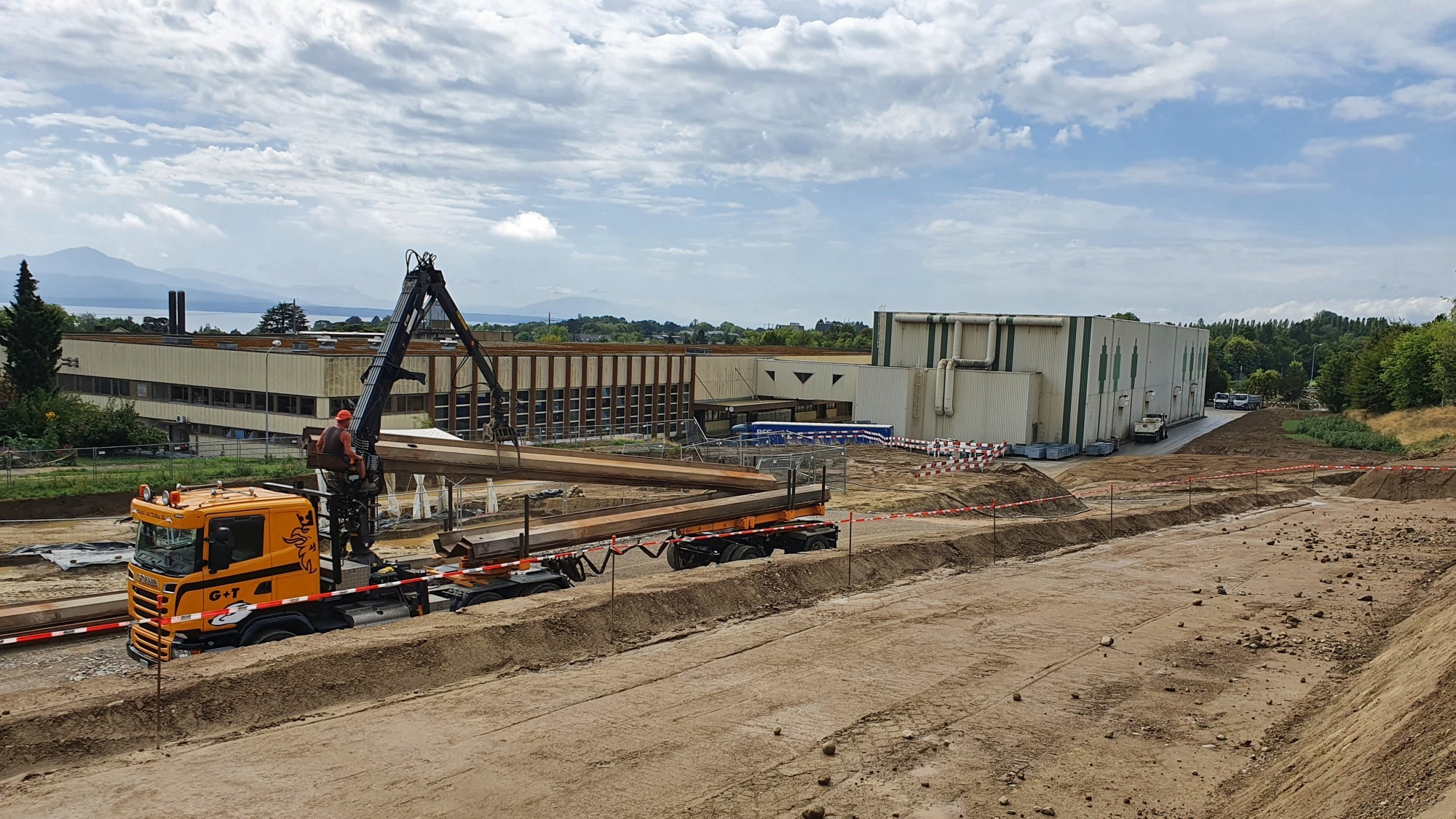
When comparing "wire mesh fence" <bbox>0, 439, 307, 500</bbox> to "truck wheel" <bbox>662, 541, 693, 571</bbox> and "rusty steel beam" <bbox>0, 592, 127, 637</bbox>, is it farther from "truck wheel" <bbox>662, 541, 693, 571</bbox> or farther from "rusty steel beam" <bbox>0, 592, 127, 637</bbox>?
"truck wheel" <bbox>662, 541, 693, 571</bbox>

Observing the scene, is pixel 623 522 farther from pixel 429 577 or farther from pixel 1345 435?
pixel 1345 435

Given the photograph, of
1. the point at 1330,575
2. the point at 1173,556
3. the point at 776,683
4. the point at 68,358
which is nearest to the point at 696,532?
the point at 776,683

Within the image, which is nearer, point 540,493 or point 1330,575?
point 1330,575

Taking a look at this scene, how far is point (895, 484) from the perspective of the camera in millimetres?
37969

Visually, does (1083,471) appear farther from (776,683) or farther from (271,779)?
(271,779)

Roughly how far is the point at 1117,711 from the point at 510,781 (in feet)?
23.6

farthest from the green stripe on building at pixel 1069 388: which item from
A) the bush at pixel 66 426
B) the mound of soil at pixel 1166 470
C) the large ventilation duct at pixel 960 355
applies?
the bush at pixel 66 426

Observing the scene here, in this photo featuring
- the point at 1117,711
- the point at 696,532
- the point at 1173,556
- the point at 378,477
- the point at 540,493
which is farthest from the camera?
the point at 540,493

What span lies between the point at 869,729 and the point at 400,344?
1150 centimetres

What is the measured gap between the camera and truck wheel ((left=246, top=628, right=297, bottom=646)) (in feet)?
42.8

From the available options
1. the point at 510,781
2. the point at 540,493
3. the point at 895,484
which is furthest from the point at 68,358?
the point at 510,781

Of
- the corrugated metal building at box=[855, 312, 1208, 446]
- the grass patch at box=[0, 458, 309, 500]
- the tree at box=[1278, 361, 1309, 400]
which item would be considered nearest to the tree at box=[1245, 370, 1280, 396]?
the tree at box=[1278, 361, 1309, 400]

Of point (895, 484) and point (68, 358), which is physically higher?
point (68, 358)

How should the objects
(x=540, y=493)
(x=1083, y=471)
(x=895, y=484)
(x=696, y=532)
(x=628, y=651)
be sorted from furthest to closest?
(x=1083, y=471) < (x=895, y=484) < (x=540, y=493) < (x=696, y=532) < (x=628, y=651)
